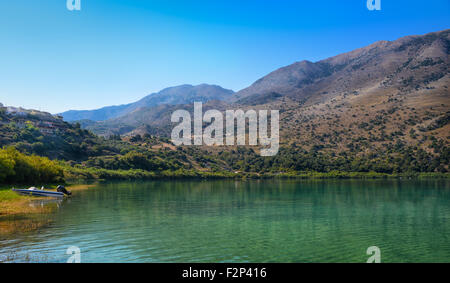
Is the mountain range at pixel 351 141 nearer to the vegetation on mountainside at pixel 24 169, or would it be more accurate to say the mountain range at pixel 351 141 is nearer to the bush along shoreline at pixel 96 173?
the bush along shoreline at pixel 96 173

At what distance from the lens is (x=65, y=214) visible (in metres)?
36.4

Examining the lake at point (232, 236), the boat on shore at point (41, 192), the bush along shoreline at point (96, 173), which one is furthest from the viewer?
the bush along shoreline at point (96, 173)

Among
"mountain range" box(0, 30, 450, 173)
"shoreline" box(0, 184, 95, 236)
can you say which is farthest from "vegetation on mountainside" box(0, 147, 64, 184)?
"mountain range" box(0, 30, 450, 173)

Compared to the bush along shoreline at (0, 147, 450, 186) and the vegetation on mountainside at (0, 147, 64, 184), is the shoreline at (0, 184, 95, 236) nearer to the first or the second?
the vegetation on mountainside at (0, 147, 64, 184)

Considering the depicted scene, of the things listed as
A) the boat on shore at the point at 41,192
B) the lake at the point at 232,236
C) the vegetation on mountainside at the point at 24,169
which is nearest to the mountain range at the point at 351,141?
the vegetation on mountainside at the point at 24,169

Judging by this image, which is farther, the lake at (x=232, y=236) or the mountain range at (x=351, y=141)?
the mountain range at (x=351, y=141)

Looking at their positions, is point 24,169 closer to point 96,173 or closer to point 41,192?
point 41,192

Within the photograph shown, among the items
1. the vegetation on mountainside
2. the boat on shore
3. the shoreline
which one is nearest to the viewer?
the shoreline

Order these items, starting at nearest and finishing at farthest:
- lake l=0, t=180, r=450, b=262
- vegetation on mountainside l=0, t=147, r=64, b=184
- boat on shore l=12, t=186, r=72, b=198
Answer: lake l=0, t=180, r=450, b=262 → boat on shore l=12, t=186, r=72, b=198 → vegetation on mountainside l=0, t=147, r=64, b=184

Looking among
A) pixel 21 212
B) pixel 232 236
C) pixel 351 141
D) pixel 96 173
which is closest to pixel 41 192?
pixel 21 212

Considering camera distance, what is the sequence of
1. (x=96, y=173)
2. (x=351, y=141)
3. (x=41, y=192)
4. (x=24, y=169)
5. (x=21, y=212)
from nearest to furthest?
(x=21, y=212), (x=41, y=192), (x=24, y=169), (x=96, y=173), (x=351, y=141)

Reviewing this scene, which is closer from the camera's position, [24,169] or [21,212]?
[21,212]
